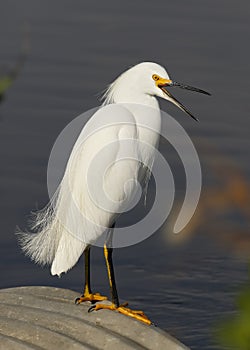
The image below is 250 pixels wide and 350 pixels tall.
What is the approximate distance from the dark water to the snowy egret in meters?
0.41

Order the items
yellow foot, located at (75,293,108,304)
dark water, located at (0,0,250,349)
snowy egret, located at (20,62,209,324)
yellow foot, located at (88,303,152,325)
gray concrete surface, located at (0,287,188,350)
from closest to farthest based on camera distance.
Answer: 1. gray concrete surface, located at (0,287,188,350)
2. yellow foot, located at (88,303,152,325)
3. yellow foot, located at (75,293,108,304)
4. snowy egret, located at (20,62,209,324)
5. dark water, located at (0,0,250,349)

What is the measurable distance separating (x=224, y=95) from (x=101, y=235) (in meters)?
3.09

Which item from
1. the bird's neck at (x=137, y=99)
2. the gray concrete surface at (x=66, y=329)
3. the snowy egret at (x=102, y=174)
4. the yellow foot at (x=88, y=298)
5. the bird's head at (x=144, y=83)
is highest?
the bird's head at (x=144, y=83)

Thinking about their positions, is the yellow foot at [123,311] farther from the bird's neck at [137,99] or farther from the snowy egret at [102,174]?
the bird's neck at [137,99]

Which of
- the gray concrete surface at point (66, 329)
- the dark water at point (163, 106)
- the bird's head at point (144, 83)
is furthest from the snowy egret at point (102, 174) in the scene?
the dark water at point (163, 106)

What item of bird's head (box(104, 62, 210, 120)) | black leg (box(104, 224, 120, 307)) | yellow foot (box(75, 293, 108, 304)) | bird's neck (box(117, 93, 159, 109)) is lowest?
yellow foot (box(75, 293, 108, 304))

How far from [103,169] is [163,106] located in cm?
267

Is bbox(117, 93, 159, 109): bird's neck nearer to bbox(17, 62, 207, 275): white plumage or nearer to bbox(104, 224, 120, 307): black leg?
bbox(17, 62, 207, 275): white plumage

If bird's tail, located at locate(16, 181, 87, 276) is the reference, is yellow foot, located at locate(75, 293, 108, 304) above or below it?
below

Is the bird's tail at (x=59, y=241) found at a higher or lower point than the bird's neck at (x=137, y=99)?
lower

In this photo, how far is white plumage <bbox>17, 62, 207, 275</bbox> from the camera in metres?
2.80

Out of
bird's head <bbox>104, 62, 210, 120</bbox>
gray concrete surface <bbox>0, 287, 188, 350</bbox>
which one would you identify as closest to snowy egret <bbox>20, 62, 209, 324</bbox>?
bird's head <bbox>104, 62, 210, 120</bbox>

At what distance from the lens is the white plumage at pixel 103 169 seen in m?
2.80

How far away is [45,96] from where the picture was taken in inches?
222
